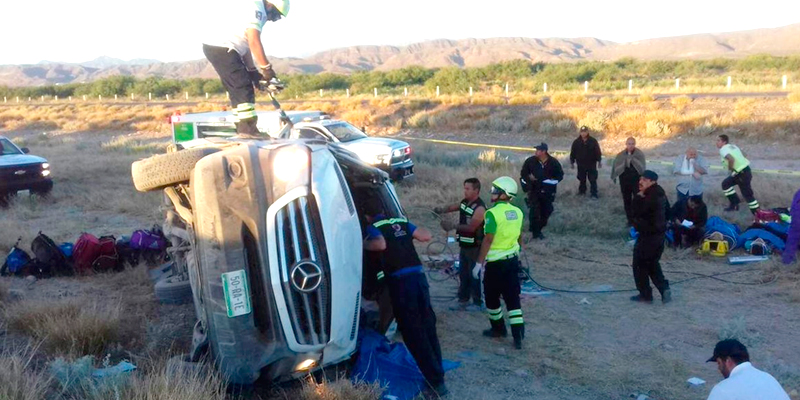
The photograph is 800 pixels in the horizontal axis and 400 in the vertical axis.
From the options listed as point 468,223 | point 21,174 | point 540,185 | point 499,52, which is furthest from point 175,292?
point 499,52

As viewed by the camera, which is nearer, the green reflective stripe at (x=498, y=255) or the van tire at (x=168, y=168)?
the van tire at (x=168, y=168)

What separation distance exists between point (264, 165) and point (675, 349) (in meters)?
4.43

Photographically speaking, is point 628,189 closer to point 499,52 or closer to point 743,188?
point 743,188

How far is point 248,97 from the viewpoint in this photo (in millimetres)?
6977

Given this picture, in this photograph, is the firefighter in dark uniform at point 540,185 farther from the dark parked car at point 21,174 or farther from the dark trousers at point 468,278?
the dark parked car at point 21,174

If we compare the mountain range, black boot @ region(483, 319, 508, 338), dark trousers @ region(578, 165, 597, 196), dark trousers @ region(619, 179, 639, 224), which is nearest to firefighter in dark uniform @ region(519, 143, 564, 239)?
dark trousers @ region(619, 179, 639, 224)

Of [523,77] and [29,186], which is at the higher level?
[29,186]

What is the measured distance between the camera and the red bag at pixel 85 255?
9234 mm

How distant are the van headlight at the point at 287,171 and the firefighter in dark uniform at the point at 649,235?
5103 millimetres

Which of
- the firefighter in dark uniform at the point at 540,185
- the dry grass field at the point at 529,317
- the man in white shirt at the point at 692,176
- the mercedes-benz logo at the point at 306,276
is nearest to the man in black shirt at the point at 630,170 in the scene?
the dry grass field at the point at 529,317

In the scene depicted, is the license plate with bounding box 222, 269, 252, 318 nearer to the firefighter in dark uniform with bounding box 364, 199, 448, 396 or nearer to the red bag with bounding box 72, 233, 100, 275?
the firefighter in dark uniform with bounding box 364, 199, 448, 396

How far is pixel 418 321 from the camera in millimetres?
5785

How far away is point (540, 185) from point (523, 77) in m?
52.9

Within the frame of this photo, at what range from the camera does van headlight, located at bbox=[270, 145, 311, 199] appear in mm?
4910
